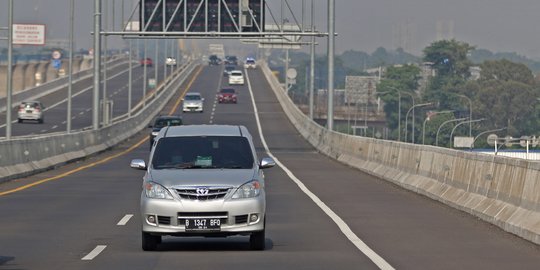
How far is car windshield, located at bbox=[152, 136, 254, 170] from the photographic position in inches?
719

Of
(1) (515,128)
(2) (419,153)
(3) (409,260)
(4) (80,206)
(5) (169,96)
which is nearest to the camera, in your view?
(3) (409,260)

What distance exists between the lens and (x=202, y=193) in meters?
17.3

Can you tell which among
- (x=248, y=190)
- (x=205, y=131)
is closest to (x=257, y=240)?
(x=248, y=190)

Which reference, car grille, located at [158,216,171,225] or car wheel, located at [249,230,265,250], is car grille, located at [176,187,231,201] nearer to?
car grille, located at [158,216,171,225]

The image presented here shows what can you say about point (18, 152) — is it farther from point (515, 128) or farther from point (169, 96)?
point (515, 128)

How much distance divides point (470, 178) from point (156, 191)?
938 cm

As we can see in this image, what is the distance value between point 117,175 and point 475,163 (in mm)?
17257

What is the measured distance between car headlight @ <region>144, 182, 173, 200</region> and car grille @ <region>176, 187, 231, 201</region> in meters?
0.15

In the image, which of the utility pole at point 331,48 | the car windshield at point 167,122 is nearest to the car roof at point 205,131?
the utility pole at point 331,48

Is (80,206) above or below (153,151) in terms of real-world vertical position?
below

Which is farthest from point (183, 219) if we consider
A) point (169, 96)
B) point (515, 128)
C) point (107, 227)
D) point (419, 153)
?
point (515, 128)

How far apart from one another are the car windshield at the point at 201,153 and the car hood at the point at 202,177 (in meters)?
0.26

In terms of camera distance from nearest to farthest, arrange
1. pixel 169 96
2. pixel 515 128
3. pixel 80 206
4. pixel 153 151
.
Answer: pixel 153 151 → pixel 80 206 → pixel 169 96 → pixel 515 128

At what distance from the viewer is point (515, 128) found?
16875 centimetres
